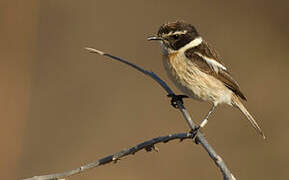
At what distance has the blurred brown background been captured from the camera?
6.89 meters

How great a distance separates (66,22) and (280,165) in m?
4.41

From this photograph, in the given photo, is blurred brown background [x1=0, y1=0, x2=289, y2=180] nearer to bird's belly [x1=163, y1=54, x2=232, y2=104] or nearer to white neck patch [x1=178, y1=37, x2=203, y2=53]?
bird's belly [x1=163, y1=54, x2=232, y2=104]

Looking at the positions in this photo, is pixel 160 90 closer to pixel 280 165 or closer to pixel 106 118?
pixel 106 118

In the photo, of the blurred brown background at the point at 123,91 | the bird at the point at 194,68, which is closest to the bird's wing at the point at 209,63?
the bird at the point at 194,68

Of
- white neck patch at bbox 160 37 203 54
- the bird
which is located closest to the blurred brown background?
the bird

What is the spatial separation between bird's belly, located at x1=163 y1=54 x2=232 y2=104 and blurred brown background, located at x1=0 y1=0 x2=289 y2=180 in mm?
2333

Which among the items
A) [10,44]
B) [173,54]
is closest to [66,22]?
[10,44]

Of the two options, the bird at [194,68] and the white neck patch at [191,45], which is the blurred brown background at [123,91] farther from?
the white neck patch at [191,45]

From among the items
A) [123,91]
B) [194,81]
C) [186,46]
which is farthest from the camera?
[123,91]

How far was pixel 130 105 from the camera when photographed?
307 inches

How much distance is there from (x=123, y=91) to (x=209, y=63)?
3.56 m

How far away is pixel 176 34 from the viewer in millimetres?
4508

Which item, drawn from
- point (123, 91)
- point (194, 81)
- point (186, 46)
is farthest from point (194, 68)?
point (123, 91)

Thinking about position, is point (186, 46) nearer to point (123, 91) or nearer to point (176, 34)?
point (176, 34)
